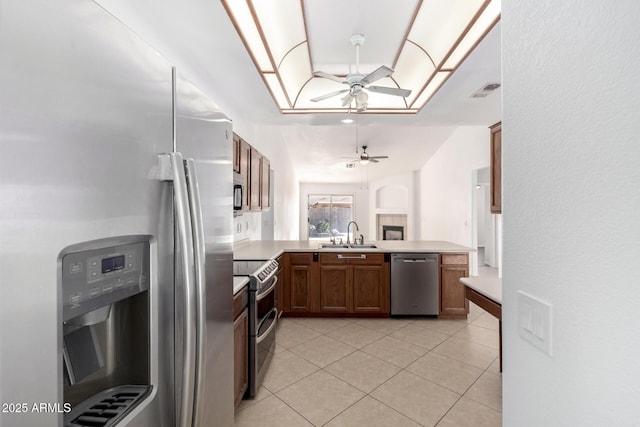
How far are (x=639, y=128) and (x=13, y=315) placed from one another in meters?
1.03

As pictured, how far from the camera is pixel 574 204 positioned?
656 mm

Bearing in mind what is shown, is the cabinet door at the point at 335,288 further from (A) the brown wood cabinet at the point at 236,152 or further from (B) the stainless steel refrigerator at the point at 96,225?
(B) the stainless steel refrigerator at the point at 96,225

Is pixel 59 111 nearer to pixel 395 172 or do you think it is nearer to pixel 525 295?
pixel 525 295

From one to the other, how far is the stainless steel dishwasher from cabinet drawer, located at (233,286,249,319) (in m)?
2.30

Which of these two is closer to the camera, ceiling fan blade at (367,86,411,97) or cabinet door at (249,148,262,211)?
ceiling fan blade at (367,86,411,97)

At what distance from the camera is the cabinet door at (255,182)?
3.20 metres

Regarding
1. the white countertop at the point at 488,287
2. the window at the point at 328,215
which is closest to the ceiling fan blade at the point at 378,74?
the white countertop at the point at 488,287

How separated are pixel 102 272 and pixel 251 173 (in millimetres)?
2603

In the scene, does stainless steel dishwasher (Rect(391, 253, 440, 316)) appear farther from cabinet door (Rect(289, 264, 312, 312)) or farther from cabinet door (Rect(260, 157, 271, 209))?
cabinet door (Rect(260, 157, 271, 209))

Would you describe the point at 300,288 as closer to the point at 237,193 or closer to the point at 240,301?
the point at 237,193

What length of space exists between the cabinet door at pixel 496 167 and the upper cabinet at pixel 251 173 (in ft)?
7.10

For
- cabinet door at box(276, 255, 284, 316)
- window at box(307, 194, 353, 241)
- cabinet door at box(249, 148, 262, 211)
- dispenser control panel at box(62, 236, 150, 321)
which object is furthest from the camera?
window at box(307, 194, 353, 241)

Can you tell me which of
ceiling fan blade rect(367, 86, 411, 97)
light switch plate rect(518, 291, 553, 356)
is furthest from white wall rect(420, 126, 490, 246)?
light switch plate rect(518, 291, 553, 356)

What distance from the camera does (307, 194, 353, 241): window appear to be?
1138 cm
